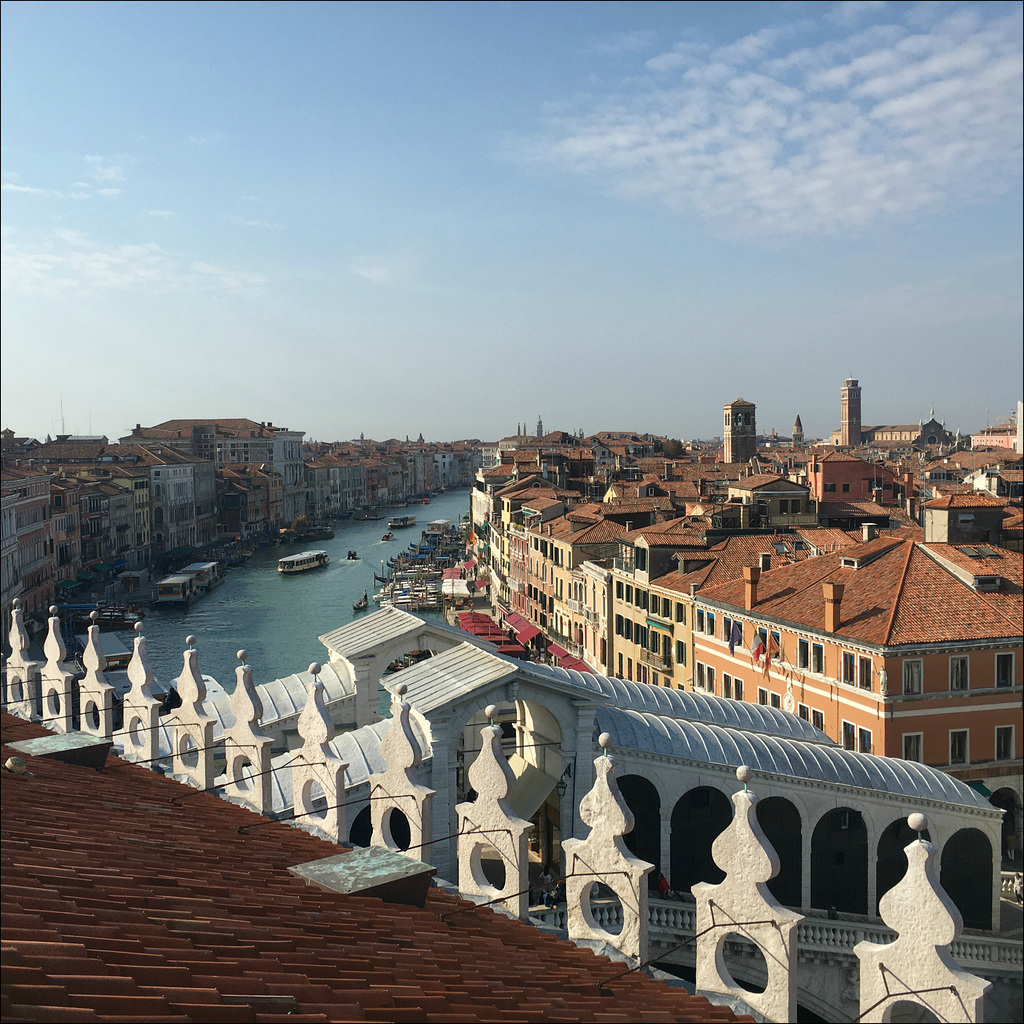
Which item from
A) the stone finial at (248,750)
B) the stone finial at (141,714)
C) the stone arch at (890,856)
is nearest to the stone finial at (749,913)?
the stone finial at (248,750)

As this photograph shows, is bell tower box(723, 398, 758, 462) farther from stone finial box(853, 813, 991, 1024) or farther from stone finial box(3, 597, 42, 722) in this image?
stone finial box(853, 813, 991, 1024)

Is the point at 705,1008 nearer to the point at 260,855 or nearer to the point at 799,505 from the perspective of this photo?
the point at 260,855

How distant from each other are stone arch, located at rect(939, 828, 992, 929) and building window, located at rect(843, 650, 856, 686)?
196 inches

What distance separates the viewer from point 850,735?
60.8 ft

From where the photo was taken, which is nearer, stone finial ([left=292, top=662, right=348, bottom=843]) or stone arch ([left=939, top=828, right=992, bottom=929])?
stone finial ([left=292, top=662, right=348, bottom=843])

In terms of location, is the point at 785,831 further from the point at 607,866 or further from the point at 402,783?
the point at 607,866

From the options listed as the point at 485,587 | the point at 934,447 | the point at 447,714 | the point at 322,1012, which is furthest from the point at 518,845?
the point at 934,447

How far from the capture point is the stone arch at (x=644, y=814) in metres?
11.2

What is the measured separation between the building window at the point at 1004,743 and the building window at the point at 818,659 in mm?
3115

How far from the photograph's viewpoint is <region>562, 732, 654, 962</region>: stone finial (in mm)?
4043

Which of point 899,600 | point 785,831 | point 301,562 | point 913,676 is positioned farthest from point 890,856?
point 301,562

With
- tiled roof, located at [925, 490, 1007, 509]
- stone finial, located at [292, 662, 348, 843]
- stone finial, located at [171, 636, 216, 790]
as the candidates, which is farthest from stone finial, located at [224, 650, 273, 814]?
tiled roof, located at [925, 490, 1007, 509]

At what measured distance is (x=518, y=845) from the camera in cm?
466

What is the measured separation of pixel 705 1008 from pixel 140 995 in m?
2.12
